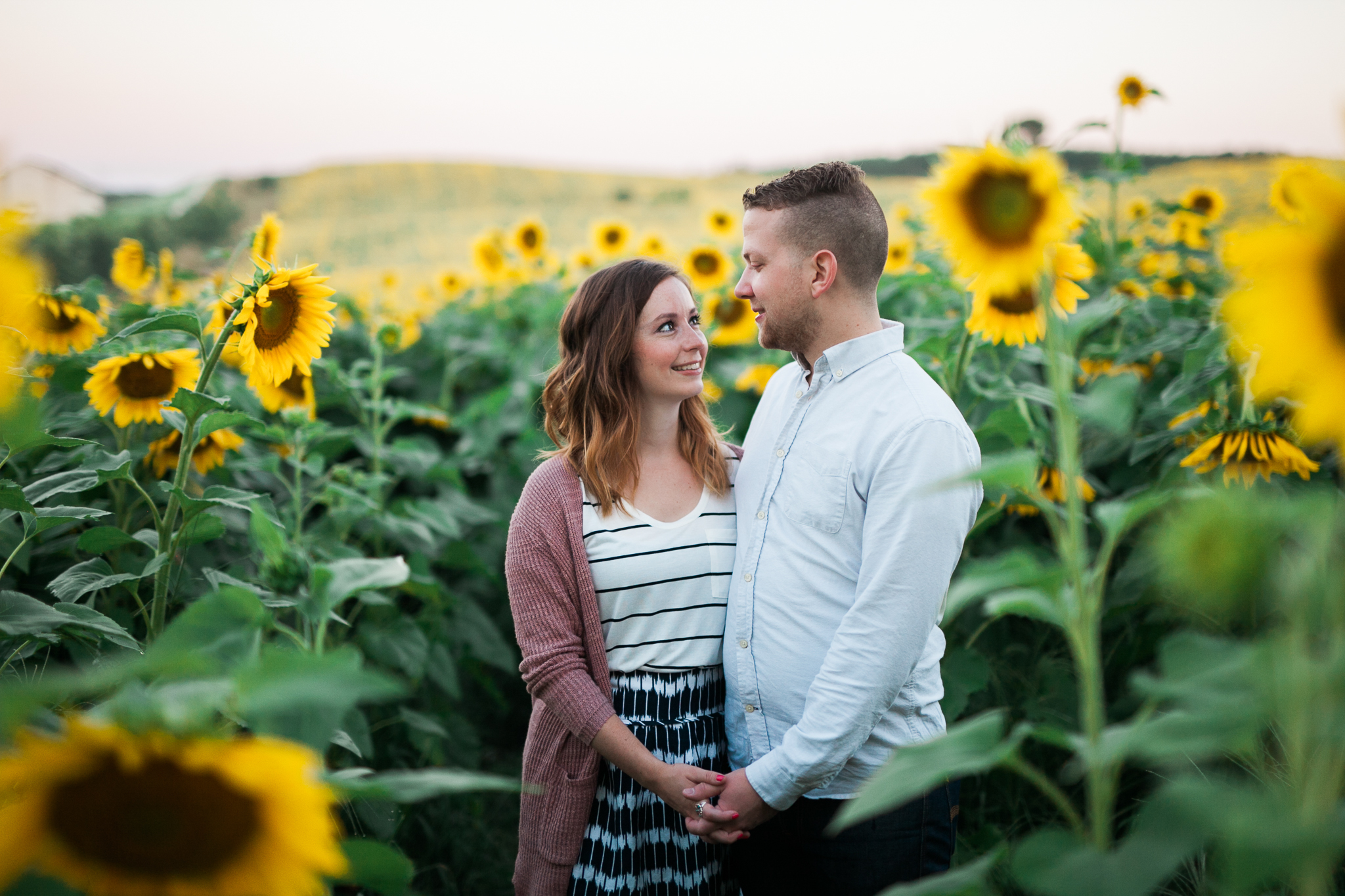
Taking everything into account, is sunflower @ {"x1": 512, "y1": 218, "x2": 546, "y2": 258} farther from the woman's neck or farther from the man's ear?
the man's ear

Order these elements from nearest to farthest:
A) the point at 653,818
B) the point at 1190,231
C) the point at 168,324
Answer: the point at 168,324
the point at 653,818
the point at 1190,231

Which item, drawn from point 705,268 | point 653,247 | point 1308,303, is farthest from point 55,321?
point 653,247

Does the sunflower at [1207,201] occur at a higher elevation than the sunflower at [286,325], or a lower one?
higher

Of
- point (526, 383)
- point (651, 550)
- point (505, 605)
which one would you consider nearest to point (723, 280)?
point (526, 383)

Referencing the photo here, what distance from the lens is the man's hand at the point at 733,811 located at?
1.91 meters

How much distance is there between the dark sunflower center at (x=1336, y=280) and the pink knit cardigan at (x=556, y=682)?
1.66m

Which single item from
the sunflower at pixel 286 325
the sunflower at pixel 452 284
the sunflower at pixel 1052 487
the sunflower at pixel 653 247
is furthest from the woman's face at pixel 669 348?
the sunflower at pixel 452 284

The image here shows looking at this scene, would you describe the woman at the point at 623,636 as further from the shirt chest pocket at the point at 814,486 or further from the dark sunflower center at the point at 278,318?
the dark sunflower center at the point at 278,318

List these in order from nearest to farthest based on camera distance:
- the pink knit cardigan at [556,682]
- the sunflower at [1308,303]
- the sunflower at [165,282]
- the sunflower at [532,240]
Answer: the sunflower at [1308,303] → the pink knit cardigan at [556,682] → the sunflower at [165,282] → the sunflower at [532,240]

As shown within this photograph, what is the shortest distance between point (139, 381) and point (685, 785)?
1.82 metres

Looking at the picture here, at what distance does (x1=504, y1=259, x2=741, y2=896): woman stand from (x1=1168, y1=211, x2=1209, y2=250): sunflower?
11.0ft

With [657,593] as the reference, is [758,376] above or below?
above

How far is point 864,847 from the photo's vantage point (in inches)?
74.5

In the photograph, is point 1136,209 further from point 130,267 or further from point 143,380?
point 130,267
